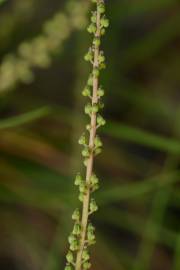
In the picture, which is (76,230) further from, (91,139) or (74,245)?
(91,139)

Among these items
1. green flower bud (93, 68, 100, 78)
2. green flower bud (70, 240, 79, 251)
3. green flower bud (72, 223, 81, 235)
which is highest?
green flower bud (93, 68, 100, 78)

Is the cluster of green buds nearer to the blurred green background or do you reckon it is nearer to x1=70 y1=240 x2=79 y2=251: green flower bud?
x1=70 y1=240 x2=79 y2=251: green flower bud

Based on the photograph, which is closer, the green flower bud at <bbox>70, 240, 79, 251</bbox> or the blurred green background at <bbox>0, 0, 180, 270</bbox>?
the green flower bud at <bbox>70, 240, 79, 251</bbox>

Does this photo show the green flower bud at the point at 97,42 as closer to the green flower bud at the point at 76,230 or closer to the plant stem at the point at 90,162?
the plant stem at the point at 90,162

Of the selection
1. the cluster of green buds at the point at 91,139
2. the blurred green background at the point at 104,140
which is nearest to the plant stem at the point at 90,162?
the cluster of green buds at the point at 91,139

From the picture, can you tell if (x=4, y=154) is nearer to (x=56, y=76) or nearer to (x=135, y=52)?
(x=56, y=76)

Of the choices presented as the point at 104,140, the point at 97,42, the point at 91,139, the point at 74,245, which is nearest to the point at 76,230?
the point at 74,245

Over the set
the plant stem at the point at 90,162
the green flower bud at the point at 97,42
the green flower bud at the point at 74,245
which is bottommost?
the green flower bud at the point at 74,245

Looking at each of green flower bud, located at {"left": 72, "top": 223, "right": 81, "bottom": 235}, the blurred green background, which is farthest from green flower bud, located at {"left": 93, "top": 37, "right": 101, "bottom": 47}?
the blurred green background

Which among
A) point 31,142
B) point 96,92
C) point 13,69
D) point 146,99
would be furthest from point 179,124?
point 96,92
